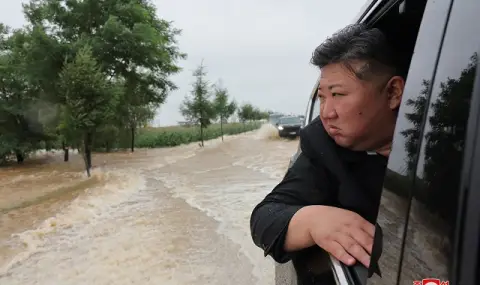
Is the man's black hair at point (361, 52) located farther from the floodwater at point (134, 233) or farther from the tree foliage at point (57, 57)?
the tree foliage at point (57, 57)

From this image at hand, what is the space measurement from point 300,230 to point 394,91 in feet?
1.66

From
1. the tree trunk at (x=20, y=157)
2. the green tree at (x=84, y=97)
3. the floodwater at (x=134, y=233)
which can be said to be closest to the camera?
the floodwater at (x=134, y=233)

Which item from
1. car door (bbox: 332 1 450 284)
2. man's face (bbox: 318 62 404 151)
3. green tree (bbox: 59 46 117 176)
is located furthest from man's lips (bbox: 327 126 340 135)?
green tree (bbox: 59 46 117 176)

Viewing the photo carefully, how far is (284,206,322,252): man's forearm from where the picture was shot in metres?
1.10

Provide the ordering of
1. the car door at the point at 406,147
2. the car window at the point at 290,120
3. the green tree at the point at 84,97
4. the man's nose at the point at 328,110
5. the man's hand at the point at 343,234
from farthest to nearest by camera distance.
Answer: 1. the car window at the point at 290,120
2. the green tree at the point at 84,97
3. the man's nose at the point at 328,110
4. the man's hand at the point at 343,234
5. the car door at the point at 406,147

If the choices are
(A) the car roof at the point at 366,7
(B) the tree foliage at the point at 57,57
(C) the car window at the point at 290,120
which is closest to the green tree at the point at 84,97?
(B) the tree foliage at the point at 57,57

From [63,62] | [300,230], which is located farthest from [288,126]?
[300,230]

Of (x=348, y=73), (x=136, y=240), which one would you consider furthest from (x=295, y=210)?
(x=136, y=240)

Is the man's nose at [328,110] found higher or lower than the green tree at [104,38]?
lower

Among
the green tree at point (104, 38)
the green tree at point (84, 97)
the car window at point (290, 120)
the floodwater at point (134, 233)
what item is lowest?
the floodwater at point (134, 233)

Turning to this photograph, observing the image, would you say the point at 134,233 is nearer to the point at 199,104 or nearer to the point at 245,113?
the point at 199,104

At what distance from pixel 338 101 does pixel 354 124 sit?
84 mm

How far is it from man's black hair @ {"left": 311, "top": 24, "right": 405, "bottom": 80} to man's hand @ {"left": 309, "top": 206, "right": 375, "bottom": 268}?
0.41 meters

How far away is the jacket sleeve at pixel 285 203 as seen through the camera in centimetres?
116
